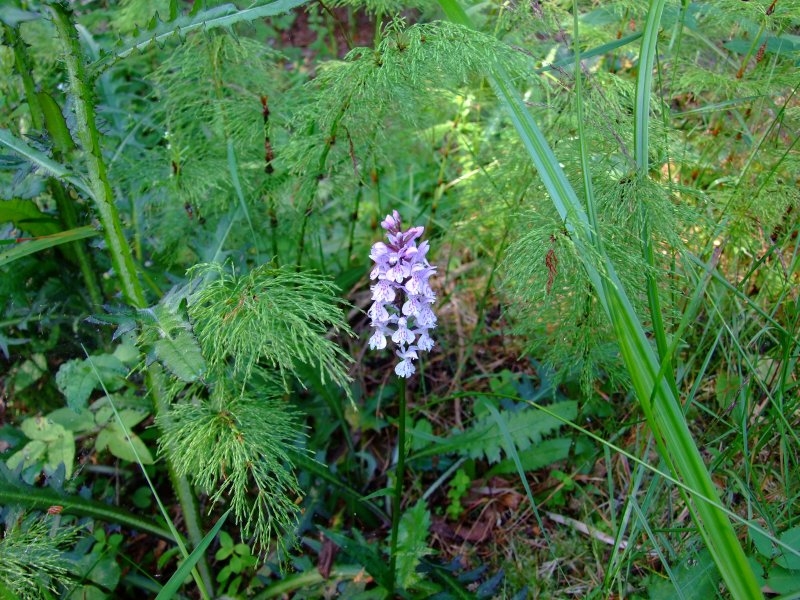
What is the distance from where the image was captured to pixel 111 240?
1776 millimetres

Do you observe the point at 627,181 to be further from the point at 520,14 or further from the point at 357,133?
the point at 357,133

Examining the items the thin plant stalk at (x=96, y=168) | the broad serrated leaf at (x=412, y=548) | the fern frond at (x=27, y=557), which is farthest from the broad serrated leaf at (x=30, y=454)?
the broad serrated leaf at (x=412, y=548)

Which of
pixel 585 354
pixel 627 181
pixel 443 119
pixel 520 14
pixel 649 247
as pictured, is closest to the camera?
pixel 649 247

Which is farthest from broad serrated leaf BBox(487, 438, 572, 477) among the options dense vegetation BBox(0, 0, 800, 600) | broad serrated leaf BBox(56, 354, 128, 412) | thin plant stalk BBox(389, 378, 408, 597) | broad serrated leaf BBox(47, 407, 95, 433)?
broad serrated leaf BBox(47, 407, 95, 433)

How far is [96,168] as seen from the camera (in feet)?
5.69

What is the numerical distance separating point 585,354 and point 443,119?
1.40m

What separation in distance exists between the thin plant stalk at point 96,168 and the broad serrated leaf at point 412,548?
1.80ft

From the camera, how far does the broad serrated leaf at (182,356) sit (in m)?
1.43

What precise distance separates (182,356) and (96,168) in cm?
67

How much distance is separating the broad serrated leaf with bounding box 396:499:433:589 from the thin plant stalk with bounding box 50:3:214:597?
0.55 metres

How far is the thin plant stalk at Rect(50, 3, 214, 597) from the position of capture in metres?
1.63

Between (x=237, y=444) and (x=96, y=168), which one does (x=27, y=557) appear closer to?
(x=237, y=444)

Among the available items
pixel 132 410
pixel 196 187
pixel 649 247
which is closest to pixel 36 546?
pixel 132 410

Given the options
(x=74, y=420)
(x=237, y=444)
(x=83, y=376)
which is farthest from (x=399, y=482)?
(x=74, y=420)
